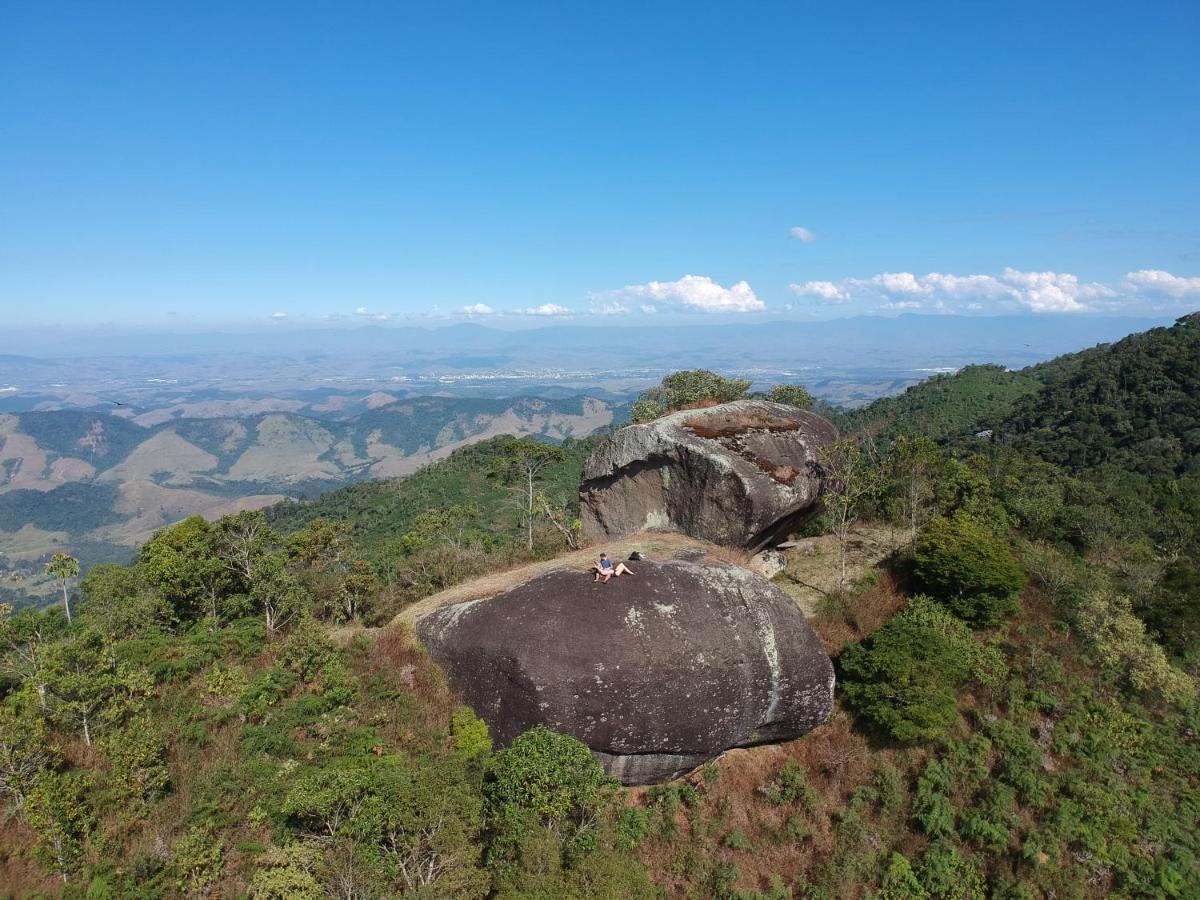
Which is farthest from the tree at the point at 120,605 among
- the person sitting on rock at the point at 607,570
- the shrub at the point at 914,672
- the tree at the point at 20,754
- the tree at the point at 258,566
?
the shrub at the point at 914,672

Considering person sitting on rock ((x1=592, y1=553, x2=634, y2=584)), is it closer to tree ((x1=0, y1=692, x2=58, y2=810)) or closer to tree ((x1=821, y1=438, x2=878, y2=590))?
tree ((x1=821, y1=438, x2=878, y2=590))

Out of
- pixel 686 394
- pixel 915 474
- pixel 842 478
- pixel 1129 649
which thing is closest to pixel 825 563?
pixel 842 478

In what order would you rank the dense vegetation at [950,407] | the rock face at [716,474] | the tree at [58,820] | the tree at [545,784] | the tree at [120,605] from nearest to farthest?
the tree at [58,820] → the tree at [545,784] → the rock face at [716,474] → the tree at [120,605] → the dense vegetation at [950,407]

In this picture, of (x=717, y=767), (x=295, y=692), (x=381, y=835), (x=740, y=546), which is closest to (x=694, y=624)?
(x=717, y=767)

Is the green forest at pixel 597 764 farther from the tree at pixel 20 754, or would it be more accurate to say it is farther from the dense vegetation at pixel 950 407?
the dense vegetation at pixel 950 407

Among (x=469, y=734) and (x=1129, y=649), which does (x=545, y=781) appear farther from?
(x=1129, y=649)

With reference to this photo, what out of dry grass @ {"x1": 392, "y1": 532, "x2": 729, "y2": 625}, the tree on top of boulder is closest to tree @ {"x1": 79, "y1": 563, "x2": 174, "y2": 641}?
dry grass @ {"x1": 392, "y1": 532, "x2": 729, "y2": 625}
